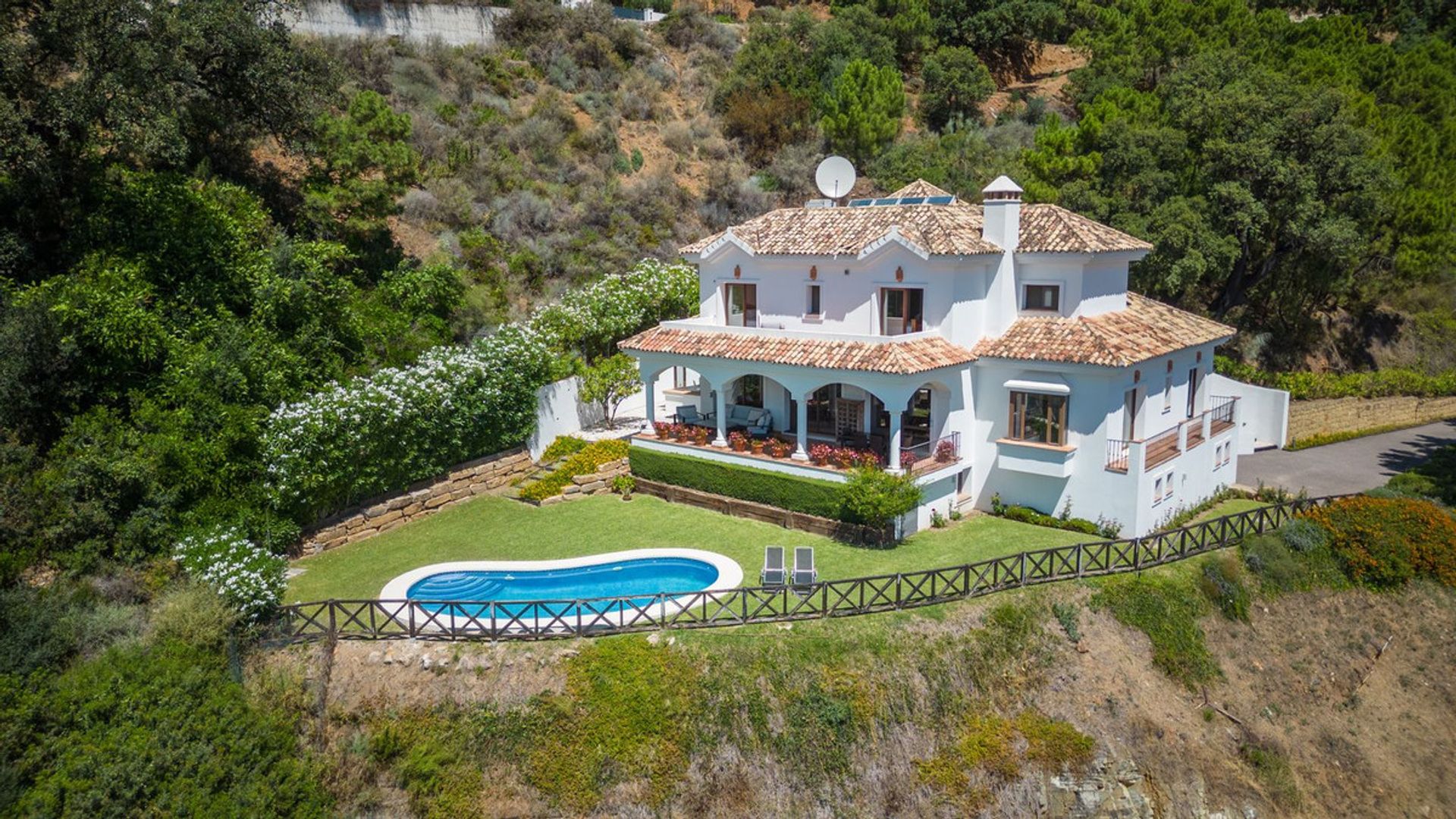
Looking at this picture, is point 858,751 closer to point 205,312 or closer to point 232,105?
point 205,312

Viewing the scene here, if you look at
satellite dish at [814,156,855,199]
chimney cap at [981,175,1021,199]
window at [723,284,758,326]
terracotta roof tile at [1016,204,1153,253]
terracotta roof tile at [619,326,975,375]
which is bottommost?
terracotta roof tile at [619,326,975,375]

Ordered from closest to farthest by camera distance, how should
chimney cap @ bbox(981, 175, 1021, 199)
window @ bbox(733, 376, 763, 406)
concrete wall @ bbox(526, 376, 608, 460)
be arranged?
chimney cap @ bbox(981, 175, 1021, 199)
concrete wall @ bbox(526, 376, 608, 460)
window @ bbox(733, 376, 763, 406)

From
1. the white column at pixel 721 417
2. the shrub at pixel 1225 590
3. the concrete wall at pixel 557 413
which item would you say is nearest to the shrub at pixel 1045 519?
the shrub at pixel 1225 590

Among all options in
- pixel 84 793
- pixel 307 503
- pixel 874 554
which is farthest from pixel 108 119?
pixel 874 554

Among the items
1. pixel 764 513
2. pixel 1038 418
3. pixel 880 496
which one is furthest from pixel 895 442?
pixel 764 513

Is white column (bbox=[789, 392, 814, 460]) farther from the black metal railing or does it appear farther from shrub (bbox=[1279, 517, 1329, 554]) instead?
shrub (bbox=[1279, 517, 1329, 554])

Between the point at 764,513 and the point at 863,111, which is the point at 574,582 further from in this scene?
the point at 863,111

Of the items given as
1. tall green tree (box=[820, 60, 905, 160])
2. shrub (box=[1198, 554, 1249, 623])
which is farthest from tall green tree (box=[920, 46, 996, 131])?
shrub (box=[1198, 554, 1249, 623])
